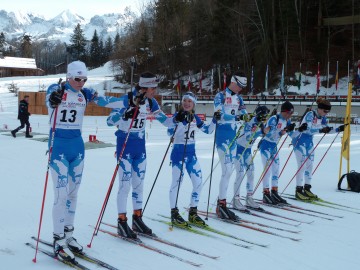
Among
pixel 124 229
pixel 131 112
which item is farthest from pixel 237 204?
pixel 131 112

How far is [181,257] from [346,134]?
572 centimetres

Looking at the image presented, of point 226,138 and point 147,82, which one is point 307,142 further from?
point 147,82

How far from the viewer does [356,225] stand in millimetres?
6008

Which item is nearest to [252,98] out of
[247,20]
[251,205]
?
[247,20]

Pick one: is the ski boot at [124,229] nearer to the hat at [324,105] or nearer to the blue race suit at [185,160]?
the blue race suit at [185,160]

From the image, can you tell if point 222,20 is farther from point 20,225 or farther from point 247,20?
point 20,225

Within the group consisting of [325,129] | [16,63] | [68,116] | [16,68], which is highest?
[16,63]

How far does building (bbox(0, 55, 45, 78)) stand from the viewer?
246 feet

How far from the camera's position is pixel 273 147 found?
7.16m

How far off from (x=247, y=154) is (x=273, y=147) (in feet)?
2.21

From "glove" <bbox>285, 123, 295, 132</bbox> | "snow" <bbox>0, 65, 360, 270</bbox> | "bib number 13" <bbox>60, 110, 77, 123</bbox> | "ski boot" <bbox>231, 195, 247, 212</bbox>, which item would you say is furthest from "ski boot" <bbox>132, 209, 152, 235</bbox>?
"glove" <bbox>285, 123, 295, 132</bbox>

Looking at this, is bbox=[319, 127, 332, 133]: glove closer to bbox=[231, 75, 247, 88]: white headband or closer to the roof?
bbox=[231, 75, 247, 88]: white headband

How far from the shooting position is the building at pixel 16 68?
75.0m

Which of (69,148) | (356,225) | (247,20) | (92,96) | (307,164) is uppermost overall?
(247,20)
